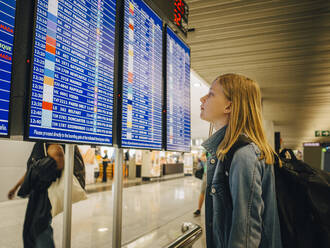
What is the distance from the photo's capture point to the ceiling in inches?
166

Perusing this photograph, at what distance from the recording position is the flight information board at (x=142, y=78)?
2.20 metres

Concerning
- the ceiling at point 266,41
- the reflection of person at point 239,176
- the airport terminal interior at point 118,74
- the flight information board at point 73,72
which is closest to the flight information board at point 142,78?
the airport terminal interior at point 118,74

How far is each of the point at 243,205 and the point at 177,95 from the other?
6.82 feet

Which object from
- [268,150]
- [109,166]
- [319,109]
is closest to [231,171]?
[268,150]

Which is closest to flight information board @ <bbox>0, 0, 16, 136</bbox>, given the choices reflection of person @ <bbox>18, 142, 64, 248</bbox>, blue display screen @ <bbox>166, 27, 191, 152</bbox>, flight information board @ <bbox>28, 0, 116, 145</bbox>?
flight information board @ <bbox>28, 0, 116, 145</bbox>

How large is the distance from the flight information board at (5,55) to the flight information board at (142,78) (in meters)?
0.96

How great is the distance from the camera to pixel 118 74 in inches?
83.0

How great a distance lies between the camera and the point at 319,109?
495 inches

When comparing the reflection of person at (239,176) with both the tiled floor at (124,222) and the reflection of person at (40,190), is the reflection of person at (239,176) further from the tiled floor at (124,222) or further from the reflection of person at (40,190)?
the tiled floor at (124,222)

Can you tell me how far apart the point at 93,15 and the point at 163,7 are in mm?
1338

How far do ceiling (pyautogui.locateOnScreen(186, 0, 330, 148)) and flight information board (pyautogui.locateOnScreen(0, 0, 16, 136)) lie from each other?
335cm

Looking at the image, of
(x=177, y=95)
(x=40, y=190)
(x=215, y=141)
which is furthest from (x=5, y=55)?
(x=177, y=95)

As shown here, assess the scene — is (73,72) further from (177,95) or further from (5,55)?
(177,95)

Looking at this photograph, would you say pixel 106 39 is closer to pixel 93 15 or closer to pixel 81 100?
pixel 93 15
